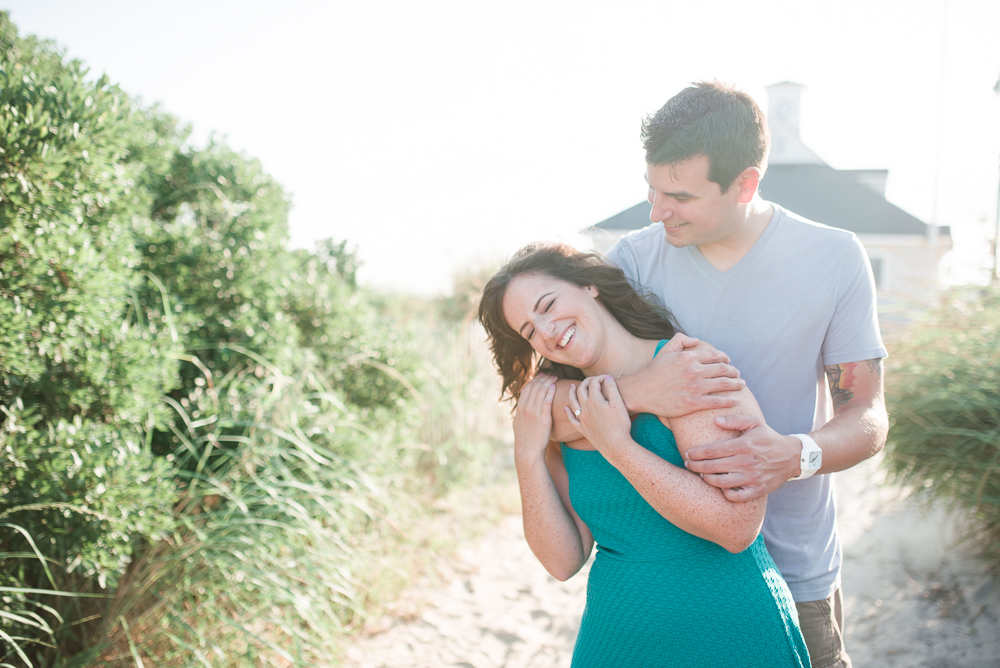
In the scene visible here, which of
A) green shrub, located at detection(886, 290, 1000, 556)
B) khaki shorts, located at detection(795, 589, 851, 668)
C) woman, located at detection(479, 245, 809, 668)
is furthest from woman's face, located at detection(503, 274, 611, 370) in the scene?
green shrub, located at detection(886, 290, 1000, 556)

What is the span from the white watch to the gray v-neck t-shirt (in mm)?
272

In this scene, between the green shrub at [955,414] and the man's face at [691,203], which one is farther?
the green shrub at [955,414]

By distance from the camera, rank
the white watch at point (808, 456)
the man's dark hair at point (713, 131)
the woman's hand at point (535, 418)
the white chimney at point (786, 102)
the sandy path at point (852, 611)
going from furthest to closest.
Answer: the white chimney at point (786, 102) → the sandy path at point (852, 611) → the woman's hand at point (535, 418) → the man's dark hair at point (713, 131) → the white watch at point (808, 456)

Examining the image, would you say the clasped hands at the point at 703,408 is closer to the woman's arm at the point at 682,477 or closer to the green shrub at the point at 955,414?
the woman's arm at the point at 682,477

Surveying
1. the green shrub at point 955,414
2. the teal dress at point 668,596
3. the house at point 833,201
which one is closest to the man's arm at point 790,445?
the teal dress at point 668,596

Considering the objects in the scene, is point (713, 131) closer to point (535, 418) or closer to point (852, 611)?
point (535, 418)

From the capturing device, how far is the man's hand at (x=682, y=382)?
4.88 ft

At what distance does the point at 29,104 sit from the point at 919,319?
5.59 metres

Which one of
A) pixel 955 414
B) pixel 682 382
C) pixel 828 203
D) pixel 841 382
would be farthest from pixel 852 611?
pixel 828 203

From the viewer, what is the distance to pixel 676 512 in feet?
4.78

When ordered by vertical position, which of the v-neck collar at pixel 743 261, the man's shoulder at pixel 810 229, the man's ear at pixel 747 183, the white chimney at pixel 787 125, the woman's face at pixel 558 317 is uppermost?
the white chimney at pixel 787 125

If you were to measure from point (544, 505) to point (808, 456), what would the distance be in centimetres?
75

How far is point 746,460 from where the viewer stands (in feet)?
4.70

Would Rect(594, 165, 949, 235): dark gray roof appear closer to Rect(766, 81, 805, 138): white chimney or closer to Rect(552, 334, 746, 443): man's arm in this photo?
Rect(766, 81, 805, 138): white chimney
